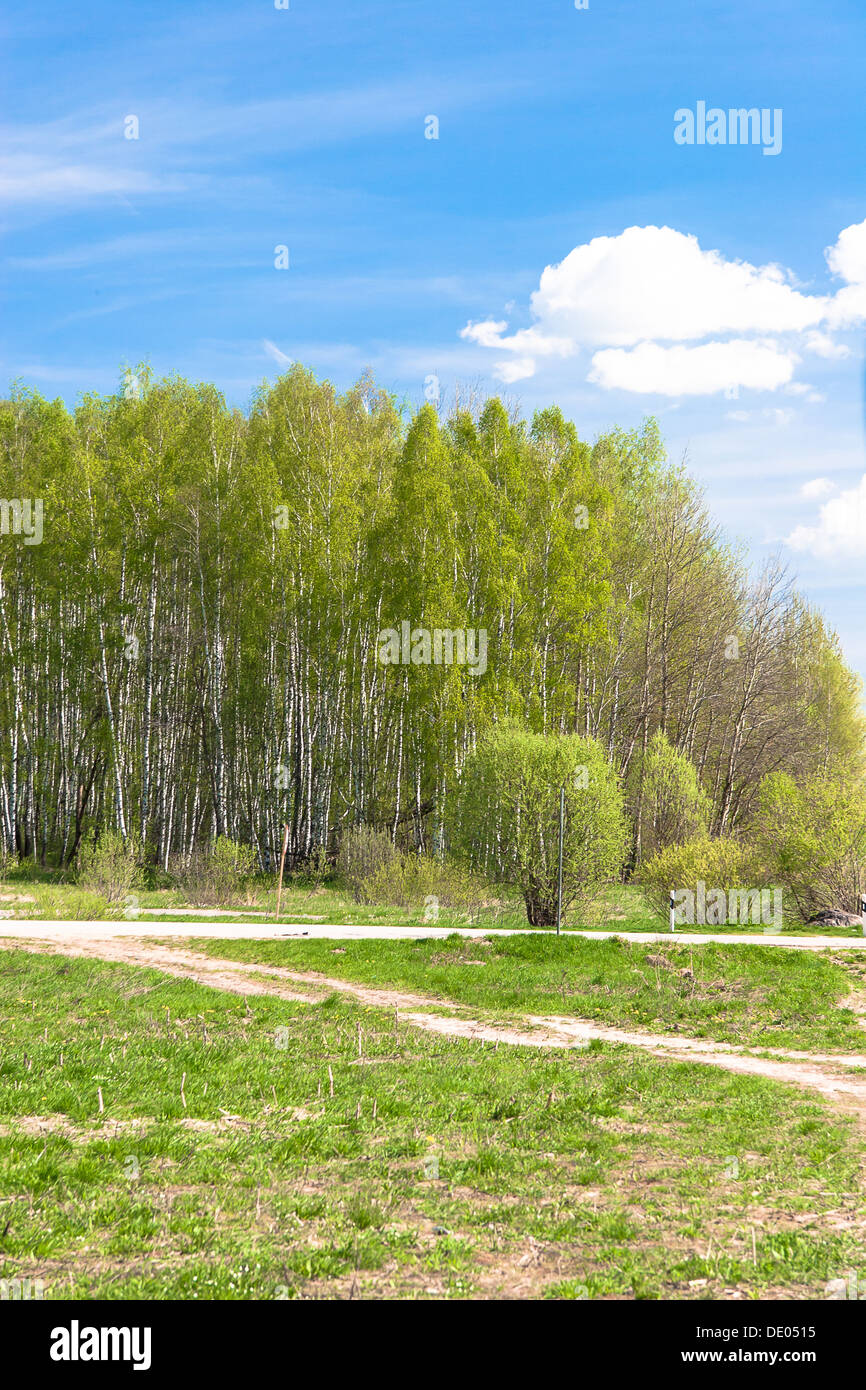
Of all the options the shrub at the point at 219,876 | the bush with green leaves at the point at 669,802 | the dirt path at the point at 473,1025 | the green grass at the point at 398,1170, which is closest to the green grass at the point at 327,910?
the shrub at the point at 219,876

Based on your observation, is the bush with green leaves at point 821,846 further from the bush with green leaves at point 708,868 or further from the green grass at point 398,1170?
the green grass at point 398,1170

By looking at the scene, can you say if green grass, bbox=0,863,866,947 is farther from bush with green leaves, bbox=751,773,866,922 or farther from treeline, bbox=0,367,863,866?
treeline, bbox=0,367,863,866

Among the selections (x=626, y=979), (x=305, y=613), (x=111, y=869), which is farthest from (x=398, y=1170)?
(x=305, y=613)

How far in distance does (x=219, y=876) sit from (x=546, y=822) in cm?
1109

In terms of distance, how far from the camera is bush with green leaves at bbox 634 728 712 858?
31036mm

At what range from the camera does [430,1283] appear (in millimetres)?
5504

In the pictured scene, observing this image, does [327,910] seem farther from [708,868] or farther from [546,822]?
[708,868]

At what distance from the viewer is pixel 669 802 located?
31.7 m

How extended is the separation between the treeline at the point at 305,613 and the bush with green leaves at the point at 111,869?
1844 mm

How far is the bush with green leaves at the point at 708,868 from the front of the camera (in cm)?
2268

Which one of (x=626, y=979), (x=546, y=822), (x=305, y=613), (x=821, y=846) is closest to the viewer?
(x=626, y=979)
